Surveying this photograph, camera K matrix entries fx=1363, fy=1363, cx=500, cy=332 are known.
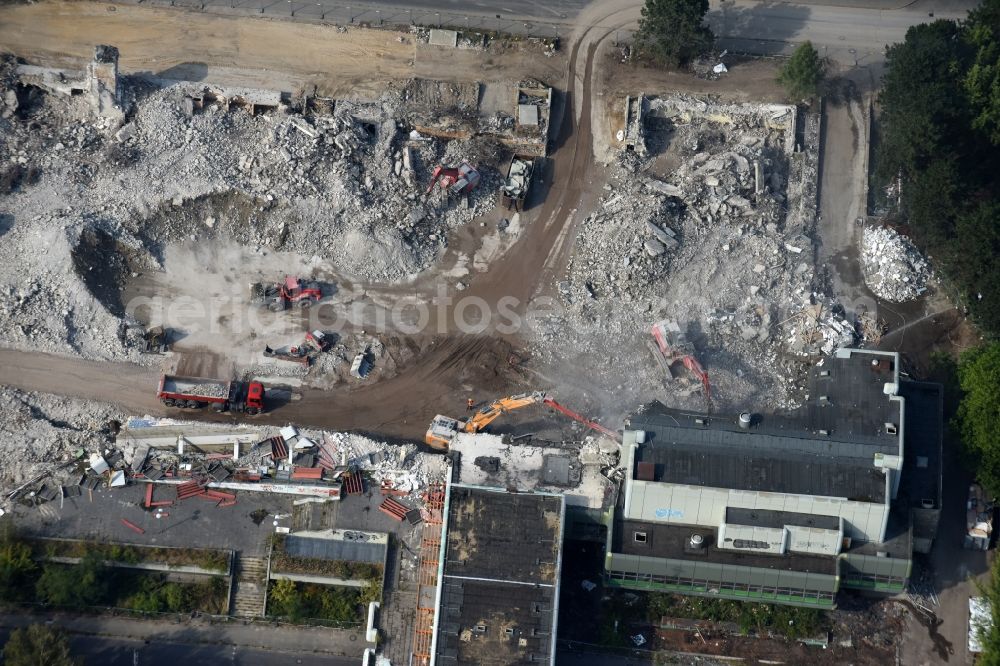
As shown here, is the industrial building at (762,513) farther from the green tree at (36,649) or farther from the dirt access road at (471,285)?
the green tree at (36,649)

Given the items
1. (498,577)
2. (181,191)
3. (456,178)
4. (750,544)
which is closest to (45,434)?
(181,191)

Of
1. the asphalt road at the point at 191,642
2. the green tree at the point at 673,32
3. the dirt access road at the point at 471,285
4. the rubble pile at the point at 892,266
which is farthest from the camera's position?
the green tree at the point at 673,32

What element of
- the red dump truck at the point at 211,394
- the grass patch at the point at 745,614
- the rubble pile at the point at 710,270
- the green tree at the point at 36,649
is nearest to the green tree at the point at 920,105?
the rubble pile at the point at 710,270

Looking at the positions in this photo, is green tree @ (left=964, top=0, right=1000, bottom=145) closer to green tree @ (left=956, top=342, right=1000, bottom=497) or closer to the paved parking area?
green tree @ (left=956, top=342, right=1000, bottom=497)

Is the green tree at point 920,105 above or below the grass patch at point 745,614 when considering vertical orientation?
above

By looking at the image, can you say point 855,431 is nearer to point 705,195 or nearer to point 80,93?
point 705,195

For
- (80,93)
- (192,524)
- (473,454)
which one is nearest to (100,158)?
(80,93)

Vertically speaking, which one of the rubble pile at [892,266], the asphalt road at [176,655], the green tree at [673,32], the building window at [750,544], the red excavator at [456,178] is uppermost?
the green tree at [673,32]
